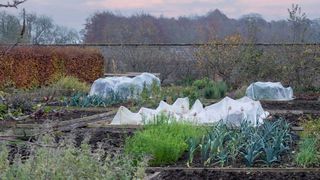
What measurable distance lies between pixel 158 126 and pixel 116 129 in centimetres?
216

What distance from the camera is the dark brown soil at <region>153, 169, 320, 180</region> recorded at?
5938 mm

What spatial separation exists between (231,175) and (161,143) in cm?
80

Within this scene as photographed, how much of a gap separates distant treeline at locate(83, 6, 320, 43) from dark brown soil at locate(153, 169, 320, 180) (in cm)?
1569

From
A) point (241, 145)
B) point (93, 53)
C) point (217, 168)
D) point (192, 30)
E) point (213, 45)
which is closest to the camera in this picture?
point (217, 168)

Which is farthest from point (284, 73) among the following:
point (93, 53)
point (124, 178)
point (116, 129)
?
point (124, 178)

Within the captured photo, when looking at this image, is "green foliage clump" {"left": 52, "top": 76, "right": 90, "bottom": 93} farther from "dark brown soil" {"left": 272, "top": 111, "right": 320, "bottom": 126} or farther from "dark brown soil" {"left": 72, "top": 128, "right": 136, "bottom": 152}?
"dark brown soil" {"left": 72, "top": 128, "right": 136, "bottom": 152}

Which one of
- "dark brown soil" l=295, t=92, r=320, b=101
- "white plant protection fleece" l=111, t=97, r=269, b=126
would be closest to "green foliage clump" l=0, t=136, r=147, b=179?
"white plant protection fleece" l=111, t=97, r=269, b=126

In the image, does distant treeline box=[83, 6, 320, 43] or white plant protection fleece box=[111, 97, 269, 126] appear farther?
distant treeline box=[83, 6, 320, 43]

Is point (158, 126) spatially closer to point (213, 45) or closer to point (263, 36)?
point (213, 45)

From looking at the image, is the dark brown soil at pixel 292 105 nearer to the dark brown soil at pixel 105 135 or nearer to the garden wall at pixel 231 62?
the garden wall at pixel 231 62

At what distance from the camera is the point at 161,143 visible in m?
6.41

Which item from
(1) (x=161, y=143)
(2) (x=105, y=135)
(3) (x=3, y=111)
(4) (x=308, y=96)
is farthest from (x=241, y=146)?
(4) (x=308, y=96)

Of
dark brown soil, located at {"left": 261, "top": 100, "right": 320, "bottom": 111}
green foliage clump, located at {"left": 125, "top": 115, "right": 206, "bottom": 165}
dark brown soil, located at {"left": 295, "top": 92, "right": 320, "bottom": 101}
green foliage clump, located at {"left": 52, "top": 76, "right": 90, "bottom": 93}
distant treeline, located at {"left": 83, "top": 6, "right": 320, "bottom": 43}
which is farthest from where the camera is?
distant treeline, located at {"left": 83, "top": 6, "right": 320, "bottom": 43}

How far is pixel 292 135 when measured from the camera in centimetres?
845
